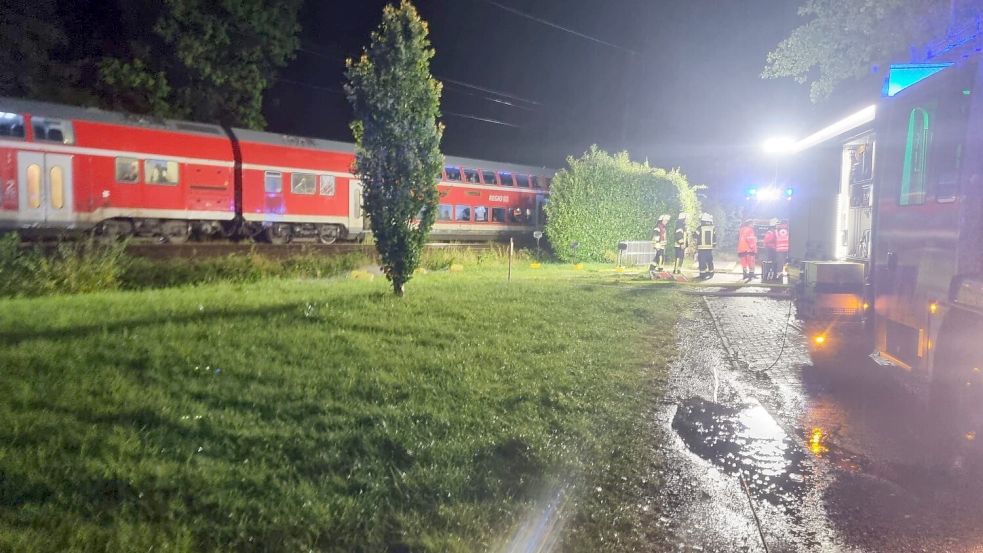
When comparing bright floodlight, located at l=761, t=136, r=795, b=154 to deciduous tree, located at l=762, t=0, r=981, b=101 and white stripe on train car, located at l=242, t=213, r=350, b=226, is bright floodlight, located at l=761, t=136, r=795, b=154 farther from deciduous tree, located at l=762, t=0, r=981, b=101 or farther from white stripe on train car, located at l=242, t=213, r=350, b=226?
white stripe on train car, located at l=242, t=213, r=350, b=226

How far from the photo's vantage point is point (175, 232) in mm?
19812

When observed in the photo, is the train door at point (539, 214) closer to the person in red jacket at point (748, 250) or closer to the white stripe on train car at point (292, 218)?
the white stripe on train car at point (292, 218)

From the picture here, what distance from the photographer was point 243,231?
70.0 ft

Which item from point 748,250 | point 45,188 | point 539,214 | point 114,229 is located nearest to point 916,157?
point 748,250

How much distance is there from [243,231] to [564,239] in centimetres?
1002

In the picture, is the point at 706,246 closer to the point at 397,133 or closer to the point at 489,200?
the point at 397,133

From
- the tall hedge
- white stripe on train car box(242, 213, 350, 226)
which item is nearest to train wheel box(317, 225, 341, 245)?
white stripe on train car box(242, 213, 350, 226)

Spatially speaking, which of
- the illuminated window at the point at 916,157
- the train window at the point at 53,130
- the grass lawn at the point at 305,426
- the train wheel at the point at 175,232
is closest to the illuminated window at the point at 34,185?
the train window at the point at 53,130

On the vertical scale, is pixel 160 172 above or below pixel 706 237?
above

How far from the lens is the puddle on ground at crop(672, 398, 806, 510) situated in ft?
17.5

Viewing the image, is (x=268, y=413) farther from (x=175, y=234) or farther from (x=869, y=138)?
(x=175, y=234)

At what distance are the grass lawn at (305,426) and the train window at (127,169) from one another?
30.2 ft

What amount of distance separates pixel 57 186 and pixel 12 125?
1582 mm

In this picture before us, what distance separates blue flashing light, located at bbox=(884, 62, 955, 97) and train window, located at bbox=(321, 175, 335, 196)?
1770 cm
